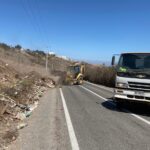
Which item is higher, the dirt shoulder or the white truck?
the white truck

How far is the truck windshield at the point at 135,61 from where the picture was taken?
14330 mm

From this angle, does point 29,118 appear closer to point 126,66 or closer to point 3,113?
point 3,113

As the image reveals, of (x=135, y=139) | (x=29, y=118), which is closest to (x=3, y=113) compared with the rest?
(x=29, y=118)

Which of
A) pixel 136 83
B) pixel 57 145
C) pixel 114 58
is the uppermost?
pixel 114 58

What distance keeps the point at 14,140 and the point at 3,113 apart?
129 inches

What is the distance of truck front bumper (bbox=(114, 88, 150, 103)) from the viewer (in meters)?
13.9

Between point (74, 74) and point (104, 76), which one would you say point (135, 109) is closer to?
point (74, 74)

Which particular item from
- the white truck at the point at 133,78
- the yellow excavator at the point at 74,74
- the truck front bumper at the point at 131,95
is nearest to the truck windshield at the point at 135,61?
the white truck at the point at 133,78

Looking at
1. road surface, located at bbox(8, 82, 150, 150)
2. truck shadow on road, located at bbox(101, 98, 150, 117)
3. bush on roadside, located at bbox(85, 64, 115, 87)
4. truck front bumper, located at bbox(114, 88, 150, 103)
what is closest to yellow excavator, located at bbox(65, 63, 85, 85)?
bush on roadside, located at bbox(85, 64, 115, 87)

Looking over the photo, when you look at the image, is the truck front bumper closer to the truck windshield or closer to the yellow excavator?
the truck windshield

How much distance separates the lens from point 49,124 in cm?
1136

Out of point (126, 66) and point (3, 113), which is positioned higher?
point (126, 66)

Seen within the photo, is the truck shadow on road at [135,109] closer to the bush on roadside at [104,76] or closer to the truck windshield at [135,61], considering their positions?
the truck windshield at [135,61]

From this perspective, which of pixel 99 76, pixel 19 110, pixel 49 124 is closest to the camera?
pixel 49 124
